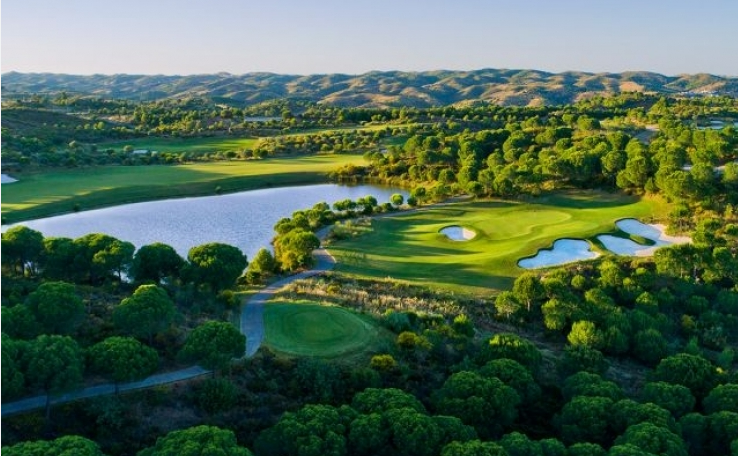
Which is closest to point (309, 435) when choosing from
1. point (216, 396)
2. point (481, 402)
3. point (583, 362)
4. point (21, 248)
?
point (216, 396)

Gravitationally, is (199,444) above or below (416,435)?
above

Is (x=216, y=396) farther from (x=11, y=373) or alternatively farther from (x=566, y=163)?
(x=566, y=163)

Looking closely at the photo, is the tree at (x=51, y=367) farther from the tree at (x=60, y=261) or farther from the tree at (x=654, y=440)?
the tree at (x=654, y=440)

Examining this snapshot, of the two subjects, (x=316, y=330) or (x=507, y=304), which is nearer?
(x=316, y=330)

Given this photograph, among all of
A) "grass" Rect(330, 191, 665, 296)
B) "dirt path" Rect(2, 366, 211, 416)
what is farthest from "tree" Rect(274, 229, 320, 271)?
"dirt path" Rect(2, 366, 211, 416)

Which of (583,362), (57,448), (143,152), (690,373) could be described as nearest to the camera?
(57,448)

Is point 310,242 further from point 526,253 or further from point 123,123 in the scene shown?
point 123,123

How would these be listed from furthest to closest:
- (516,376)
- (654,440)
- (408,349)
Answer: (408,349), (516,376), (654,440)

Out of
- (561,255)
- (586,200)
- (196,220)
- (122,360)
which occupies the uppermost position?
(586,200)
